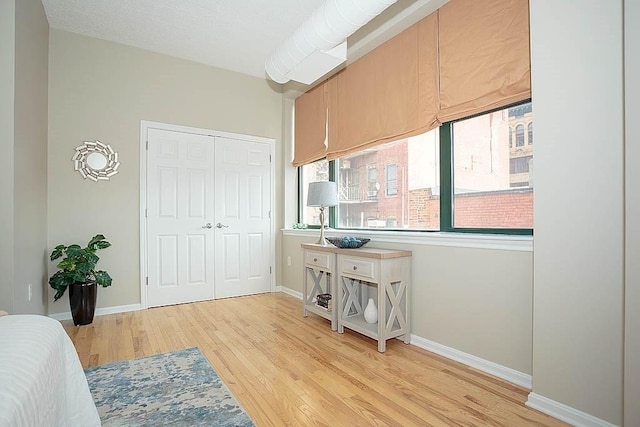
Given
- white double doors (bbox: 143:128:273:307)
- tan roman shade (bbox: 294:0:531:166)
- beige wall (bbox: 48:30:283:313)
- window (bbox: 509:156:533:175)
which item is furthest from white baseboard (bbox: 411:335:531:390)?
beige wall (bbox: 48:30:283:313)

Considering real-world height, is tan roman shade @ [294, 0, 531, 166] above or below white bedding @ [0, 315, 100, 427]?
above

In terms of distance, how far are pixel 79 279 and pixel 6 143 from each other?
4.78 ft

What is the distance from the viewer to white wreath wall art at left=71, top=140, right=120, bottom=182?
357 centimetres

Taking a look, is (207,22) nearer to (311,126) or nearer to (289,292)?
(311,126)

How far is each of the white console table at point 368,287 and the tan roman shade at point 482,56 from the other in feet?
4.11

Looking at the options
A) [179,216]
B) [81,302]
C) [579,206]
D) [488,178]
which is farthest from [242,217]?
[579,206]

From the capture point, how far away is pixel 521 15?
2203 millimetres

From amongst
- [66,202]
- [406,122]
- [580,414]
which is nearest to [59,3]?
[66,202]

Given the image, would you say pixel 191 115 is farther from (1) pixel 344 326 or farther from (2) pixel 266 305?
(1) pixel 344 326

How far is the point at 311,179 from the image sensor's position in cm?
475

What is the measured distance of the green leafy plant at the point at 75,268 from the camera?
3189 mm

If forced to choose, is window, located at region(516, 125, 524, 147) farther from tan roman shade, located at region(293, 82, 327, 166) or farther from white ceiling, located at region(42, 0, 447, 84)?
tan roman shade, located at region(293, 82, 327, 166)

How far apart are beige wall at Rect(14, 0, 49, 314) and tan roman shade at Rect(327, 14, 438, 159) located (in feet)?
9.24

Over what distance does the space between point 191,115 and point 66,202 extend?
1672 millimetres
